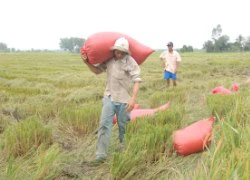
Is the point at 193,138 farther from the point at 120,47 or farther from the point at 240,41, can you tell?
the point at 240,41

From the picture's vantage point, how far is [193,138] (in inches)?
130

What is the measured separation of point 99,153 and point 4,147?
90 cm

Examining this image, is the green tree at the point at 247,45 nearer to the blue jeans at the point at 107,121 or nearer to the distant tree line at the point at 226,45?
the distant tree line at the point at 226,45

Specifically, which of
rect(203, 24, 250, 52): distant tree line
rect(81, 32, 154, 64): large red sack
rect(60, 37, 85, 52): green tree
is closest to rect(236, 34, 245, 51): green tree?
rect(203, 24, 250, 52): distant tree line

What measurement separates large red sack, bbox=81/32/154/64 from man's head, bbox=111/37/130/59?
132mm

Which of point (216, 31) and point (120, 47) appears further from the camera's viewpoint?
point (216, 31)

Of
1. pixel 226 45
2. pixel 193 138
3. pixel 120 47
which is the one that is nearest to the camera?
pixel 193 138

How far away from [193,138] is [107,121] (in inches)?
30.8

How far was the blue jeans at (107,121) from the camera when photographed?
3.40 m

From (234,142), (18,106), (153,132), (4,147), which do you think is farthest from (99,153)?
(18,106)

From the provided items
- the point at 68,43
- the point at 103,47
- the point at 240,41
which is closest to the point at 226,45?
the point at 240,41

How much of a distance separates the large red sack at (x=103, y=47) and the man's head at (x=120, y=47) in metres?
0.13

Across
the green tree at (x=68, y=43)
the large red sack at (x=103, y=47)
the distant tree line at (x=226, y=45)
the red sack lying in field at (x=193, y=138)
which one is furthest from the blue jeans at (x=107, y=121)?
the green tree at (x=68, y=43)

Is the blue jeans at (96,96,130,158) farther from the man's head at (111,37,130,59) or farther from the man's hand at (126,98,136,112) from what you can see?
the man's head at (111,37,130,59)
